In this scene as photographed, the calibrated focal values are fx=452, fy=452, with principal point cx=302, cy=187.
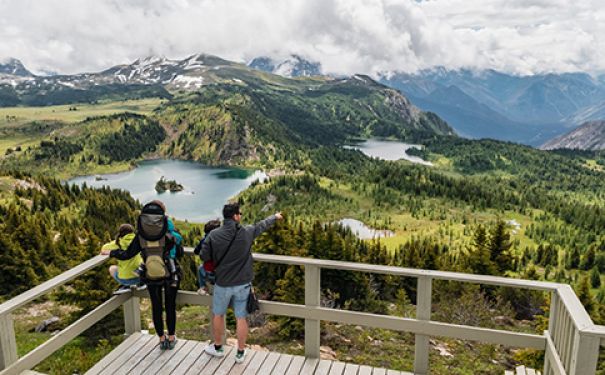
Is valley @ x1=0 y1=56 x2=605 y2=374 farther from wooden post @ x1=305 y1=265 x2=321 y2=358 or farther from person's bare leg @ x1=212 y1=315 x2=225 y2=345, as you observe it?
wooden post @ x1=305 y1=265 x2=321 y2=358

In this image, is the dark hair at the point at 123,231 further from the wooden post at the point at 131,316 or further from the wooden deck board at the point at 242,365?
the wooden deck board at the point at 242,365

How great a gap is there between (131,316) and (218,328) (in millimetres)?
1950

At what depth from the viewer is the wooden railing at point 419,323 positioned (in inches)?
198

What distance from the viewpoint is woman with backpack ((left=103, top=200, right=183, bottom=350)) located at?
6.96 meters

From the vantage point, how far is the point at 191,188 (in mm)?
161250

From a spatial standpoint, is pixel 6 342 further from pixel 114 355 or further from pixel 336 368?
pixel 336 368

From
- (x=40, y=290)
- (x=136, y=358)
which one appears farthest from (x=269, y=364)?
(x=40, y=290)

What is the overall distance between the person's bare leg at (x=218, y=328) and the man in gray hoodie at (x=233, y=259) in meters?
0.06

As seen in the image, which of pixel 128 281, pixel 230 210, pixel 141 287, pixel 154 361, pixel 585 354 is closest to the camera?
pixel 585 354

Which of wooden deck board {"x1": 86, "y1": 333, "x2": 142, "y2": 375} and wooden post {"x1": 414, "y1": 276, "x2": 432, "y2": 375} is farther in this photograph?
wooden deck board {"x1": 86, "y1": 333, "x2": 142, "y2": 375}

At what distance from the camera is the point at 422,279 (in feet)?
21.3

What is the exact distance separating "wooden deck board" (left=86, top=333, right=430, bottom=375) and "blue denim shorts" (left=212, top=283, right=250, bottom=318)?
840 millimetres

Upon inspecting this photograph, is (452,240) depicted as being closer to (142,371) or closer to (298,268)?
(298,268)

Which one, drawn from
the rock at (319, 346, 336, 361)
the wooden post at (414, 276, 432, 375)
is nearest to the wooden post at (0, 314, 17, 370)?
the wooden post at (414, 276, 432, 375)
